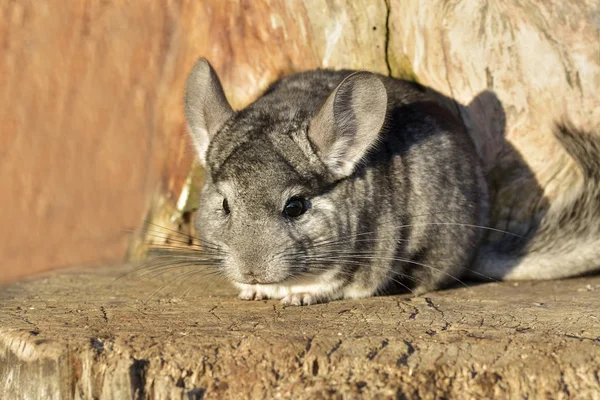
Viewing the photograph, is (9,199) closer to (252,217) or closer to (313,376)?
(252,217)

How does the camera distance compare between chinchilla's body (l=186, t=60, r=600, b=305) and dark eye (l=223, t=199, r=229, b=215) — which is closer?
chinchilla's body (l=186, t=60, r=600, b=305)

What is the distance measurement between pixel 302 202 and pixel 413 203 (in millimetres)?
668

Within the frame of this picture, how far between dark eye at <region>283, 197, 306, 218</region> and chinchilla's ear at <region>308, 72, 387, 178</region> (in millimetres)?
241

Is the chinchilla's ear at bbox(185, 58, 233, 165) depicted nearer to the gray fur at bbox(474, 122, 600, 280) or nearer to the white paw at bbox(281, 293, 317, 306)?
the white paw at bbox(281, 293, 317, 306)

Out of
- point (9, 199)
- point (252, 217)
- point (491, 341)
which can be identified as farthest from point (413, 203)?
point (9, 199)

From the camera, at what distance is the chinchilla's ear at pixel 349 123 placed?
4316mm

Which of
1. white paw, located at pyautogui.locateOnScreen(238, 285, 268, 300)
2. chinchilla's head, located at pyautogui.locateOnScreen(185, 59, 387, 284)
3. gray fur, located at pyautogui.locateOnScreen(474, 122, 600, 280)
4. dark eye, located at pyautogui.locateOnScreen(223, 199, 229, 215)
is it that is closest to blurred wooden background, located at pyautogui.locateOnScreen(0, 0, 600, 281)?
gray fur, located at pyautogui.locateOnScreen(474, 122, 600, 280)

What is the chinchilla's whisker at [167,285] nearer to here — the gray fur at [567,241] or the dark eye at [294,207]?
the dark eye at [294,207]

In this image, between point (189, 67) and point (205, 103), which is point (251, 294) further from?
point (189, 67)

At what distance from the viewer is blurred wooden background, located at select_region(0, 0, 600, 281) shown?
5090 millimetres

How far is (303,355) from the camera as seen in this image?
3281mm

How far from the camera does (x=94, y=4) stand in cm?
731

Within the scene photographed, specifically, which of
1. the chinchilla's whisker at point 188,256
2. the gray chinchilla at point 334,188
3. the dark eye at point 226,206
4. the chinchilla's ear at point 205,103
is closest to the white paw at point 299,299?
the gray chinchilla at point 334,188

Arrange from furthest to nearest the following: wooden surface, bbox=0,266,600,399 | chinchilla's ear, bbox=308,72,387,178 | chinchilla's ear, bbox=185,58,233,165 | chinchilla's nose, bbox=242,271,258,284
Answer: chinchilla's ear, bbox=185,58,233,165
chinchilla's ear, bbox=308,72,387,178
chinchilla's nose, bbox=242,271,258,284
wooden surface, bbox=0,266,600,399
